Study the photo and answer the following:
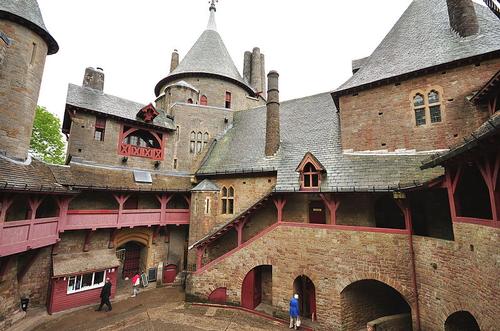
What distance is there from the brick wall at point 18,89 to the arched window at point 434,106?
18318 millimetres

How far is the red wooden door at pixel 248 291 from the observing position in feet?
37.7

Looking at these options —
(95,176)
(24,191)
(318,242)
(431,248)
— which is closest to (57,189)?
(24,191)

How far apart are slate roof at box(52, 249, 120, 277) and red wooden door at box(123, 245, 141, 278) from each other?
209 centimetres

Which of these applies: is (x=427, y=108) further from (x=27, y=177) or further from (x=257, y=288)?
(x=27, y=177)

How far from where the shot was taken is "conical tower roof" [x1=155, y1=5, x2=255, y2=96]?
21.3 metres

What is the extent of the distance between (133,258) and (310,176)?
12.7m

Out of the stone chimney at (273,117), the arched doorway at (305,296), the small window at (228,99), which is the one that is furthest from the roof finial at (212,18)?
the arched doorway at (305,296)

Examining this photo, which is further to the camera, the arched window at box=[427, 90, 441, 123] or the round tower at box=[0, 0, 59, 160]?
the round tower at box=[0, 0, 59, 160]

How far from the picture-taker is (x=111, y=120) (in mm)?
14977

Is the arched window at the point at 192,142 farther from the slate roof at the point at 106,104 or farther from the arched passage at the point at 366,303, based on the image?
the arched passage at the point at 366,303

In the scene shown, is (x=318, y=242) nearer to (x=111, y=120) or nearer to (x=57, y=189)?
(x=57, y=189)

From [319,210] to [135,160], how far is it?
11.9 meters

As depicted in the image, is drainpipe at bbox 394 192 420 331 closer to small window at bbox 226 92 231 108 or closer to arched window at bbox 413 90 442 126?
arched window at bbox 413 90 442 126

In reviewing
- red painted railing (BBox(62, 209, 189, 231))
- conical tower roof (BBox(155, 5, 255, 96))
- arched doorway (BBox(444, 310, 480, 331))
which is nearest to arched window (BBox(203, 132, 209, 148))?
red painted railing (BBox(62, 209, 189, 231))
